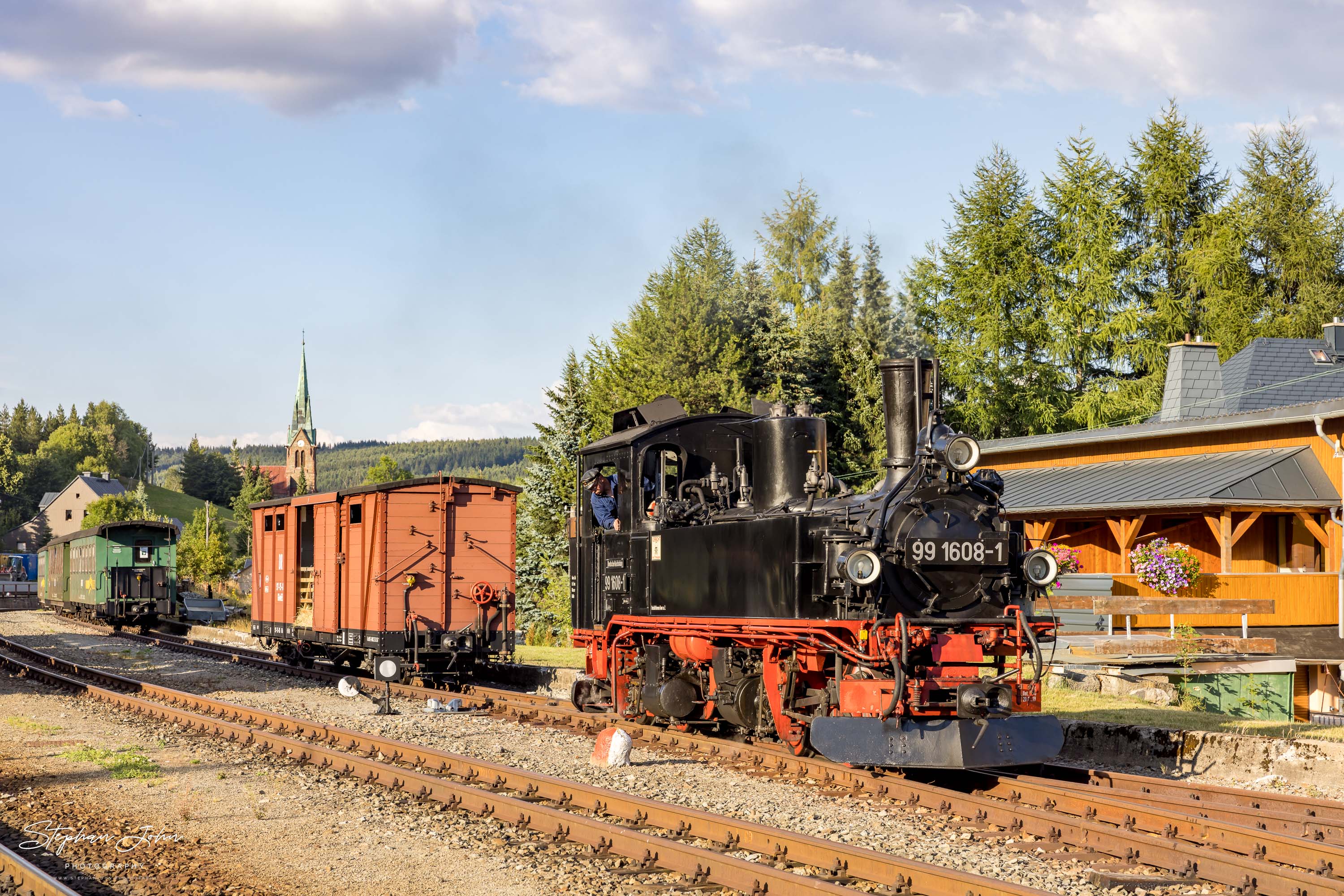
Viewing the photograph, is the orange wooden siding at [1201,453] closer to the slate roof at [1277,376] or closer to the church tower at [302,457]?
the slate roof at [1277,376]

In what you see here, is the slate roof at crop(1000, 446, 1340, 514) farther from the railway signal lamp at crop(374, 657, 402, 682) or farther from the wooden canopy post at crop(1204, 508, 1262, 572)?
the railway signal lamp at crop(374, 657, 402, 682)

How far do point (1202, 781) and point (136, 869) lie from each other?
9.17 m

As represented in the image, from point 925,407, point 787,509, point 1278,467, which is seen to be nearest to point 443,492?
point 787,509

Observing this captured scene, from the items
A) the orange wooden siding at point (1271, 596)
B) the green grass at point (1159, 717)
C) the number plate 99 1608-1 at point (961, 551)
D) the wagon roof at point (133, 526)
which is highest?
the wagon roof at point (133, 526)

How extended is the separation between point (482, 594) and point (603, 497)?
5.17m

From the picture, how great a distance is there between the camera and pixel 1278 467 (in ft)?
66.4

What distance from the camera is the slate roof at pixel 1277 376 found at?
2667 cm

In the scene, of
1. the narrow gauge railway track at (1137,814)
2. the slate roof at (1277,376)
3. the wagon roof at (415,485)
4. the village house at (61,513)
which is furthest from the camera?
the village house at (61,513)

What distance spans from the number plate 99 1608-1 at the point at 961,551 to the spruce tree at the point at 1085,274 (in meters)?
26.7

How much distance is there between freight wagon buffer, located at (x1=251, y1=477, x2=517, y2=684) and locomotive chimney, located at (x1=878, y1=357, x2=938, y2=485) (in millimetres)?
9467

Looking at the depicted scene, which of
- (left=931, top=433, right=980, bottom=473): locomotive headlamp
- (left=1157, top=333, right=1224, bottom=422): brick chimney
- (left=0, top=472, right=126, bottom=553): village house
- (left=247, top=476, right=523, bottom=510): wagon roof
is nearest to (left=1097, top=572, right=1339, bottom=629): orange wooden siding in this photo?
(left=1157, top=333, right=1224, bottom=422): brick chimney

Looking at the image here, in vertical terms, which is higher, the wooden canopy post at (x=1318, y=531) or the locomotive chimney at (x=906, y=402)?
the locomotive chimney at (x=906, y=402)

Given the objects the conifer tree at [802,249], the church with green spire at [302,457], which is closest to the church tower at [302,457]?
the church with green spire at [302,457]

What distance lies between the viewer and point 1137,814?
8.15 m
